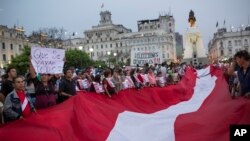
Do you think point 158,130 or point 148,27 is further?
point 148,27

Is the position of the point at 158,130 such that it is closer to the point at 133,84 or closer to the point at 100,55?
the point at 133,84

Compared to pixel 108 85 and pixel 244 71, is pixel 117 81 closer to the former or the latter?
pixel 108 85

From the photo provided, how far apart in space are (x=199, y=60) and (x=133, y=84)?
208 feet

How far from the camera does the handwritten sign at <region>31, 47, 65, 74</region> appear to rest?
348 inches

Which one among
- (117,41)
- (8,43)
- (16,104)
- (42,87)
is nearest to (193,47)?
(8,43)

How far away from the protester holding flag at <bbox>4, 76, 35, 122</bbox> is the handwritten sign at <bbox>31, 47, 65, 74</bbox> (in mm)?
1911

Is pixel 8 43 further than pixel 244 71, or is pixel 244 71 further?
pixel 8 43

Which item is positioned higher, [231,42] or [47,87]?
[231,42]

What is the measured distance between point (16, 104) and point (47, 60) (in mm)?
2472

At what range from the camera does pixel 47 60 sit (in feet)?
30.0

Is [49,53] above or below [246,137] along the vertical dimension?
above

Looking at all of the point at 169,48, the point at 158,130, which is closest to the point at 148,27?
the point at 169,48

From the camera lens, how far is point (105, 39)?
142000 mm

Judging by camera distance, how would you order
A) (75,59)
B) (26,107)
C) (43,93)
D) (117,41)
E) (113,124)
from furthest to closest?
1. (117,41)
2. (75,59)
3. (43,93)
4. (113,124)
5. (26,107)
